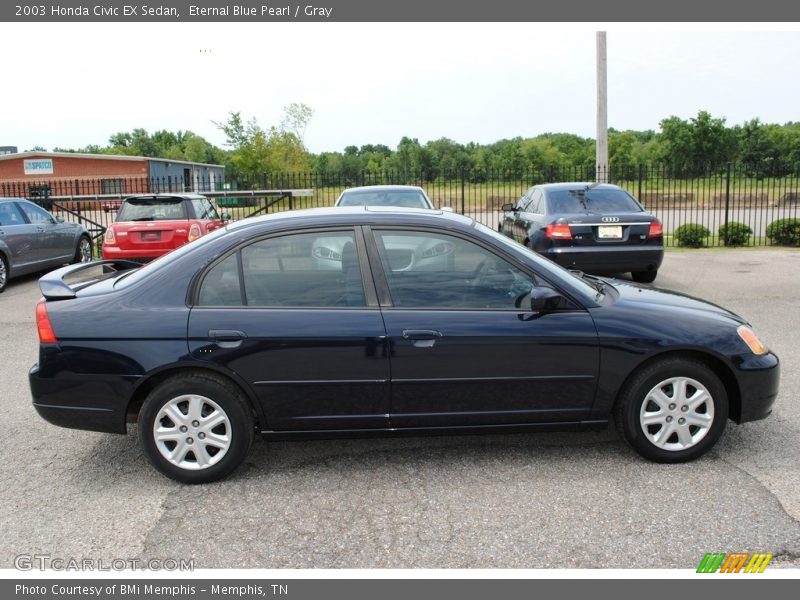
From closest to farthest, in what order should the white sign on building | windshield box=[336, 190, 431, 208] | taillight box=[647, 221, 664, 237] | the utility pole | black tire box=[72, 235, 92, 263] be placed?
taillight box=[647, 221, 664, 237]
windshield box=[336, 190, 431, 208]
black tire box=[72, 235, 92, 263]
the utility pole
the white sign on building

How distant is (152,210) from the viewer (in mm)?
11469

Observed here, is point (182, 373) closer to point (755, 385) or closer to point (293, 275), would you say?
point (293, 275)

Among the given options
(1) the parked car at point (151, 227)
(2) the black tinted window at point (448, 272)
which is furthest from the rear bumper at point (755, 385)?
(1) the parked car at point (151, 227)

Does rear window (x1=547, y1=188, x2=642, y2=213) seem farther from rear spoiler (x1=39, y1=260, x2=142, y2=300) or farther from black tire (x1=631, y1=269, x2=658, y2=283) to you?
rear spoiler (x1=39, y1=260, x2=142, y2=300)

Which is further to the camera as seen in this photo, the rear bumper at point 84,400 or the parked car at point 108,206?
the parked car at point 108,206

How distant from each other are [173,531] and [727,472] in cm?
308

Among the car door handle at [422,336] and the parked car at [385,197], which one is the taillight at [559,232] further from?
the car door handle at [422,336]

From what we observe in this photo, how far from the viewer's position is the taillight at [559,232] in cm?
941

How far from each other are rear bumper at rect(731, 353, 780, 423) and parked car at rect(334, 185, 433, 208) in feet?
23.4

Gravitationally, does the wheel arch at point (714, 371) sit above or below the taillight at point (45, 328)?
below

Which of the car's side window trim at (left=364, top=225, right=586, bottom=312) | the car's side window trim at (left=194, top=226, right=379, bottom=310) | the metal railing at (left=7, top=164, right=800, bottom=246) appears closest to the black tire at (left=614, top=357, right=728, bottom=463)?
the car's side window trim at (left=364, top=225, right=586, bottom=312)

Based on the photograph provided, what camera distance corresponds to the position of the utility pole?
17500mm

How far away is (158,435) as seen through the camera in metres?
3.86

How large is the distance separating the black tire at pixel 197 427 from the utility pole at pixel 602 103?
15.2m
